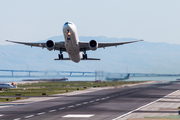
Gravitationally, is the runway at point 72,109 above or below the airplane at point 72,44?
below

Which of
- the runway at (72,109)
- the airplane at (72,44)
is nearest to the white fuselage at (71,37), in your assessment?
the airplane at (72,44)

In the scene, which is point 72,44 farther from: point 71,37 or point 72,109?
point 72,109

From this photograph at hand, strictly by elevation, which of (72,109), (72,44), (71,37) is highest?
(71,37)

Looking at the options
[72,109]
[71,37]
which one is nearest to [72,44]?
[71,37]

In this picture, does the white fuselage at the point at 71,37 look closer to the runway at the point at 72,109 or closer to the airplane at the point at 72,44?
the airplane at the point at 72,44

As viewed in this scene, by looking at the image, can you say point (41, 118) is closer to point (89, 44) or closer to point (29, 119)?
point (29, 119)

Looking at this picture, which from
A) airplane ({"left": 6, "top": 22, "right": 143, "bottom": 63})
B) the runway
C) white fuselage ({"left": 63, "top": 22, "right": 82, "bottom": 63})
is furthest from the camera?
airplane ({"left": 6, "top": 22, "right": 143, "bottom": 63})

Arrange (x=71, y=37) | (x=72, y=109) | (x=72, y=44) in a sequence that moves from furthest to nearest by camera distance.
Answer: (x=72, y=44)
(x=71, y=37)
(x=72, y=109)

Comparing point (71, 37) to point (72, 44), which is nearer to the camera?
point (71, 37)

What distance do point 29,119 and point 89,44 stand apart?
71.5 ft

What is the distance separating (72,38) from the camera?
48.5 m

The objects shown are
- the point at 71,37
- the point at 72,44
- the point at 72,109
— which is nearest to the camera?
the point at 72,109

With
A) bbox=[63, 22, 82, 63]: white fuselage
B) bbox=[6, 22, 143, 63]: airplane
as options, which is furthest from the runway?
bbox=[63, 22, 82, 63]: white fuselage

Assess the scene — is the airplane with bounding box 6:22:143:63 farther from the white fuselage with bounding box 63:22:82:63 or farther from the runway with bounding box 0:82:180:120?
the runway with bounding box 0:82:180:120
